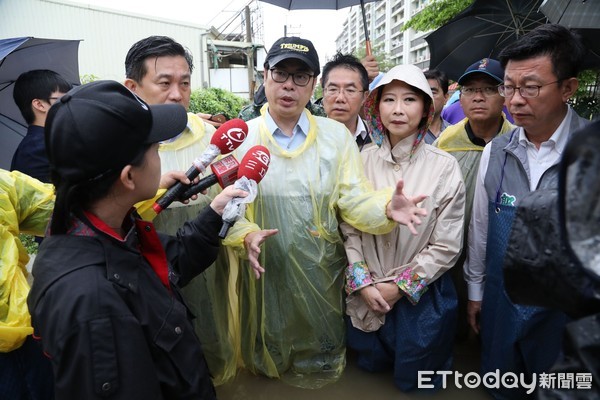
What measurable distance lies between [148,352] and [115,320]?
0.50ft

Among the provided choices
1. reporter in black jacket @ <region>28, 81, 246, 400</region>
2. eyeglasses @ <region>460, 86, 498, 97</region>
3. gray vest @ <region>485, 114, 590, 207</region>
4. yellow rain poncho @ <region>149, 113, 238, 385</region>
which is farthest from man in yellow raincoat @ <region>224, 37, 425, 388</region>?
eyeglasses @ <region>460, 86, 498, 97</region>

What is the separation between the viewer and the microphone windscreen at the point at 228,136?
5.82 feet

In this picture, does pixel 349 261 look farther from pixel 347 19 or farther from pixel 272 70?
pixel 347 19

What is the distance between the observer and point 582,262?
0.60 metres

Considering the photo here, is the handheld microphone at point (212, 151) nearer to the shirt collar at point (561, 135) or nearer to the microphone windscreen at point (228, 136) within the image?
the microphone windscreen at point (228, 136)

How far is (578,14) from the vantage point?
2.92m

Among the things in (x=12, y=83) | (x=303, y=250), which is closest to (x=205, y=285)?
(x=303, y=250)

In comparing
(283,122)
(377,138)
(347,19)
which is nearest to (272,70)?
(283,122)

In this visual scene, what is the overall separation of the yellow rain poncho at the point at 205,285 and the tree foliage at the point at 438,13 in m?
9.83

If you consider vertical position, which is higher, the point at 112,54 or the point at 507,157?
the point at 112,54

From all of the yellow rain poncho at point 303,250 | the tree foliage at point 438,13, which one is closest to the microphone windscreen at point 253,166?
the yellow rain poncho at point 303,250

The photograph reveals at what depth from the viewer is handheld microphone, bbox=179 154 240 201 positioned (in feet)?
5.53

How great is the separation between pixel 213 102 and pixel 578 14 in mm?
11538

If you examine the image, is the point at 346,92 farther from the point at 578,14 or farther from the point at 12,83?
the point at 12,83
